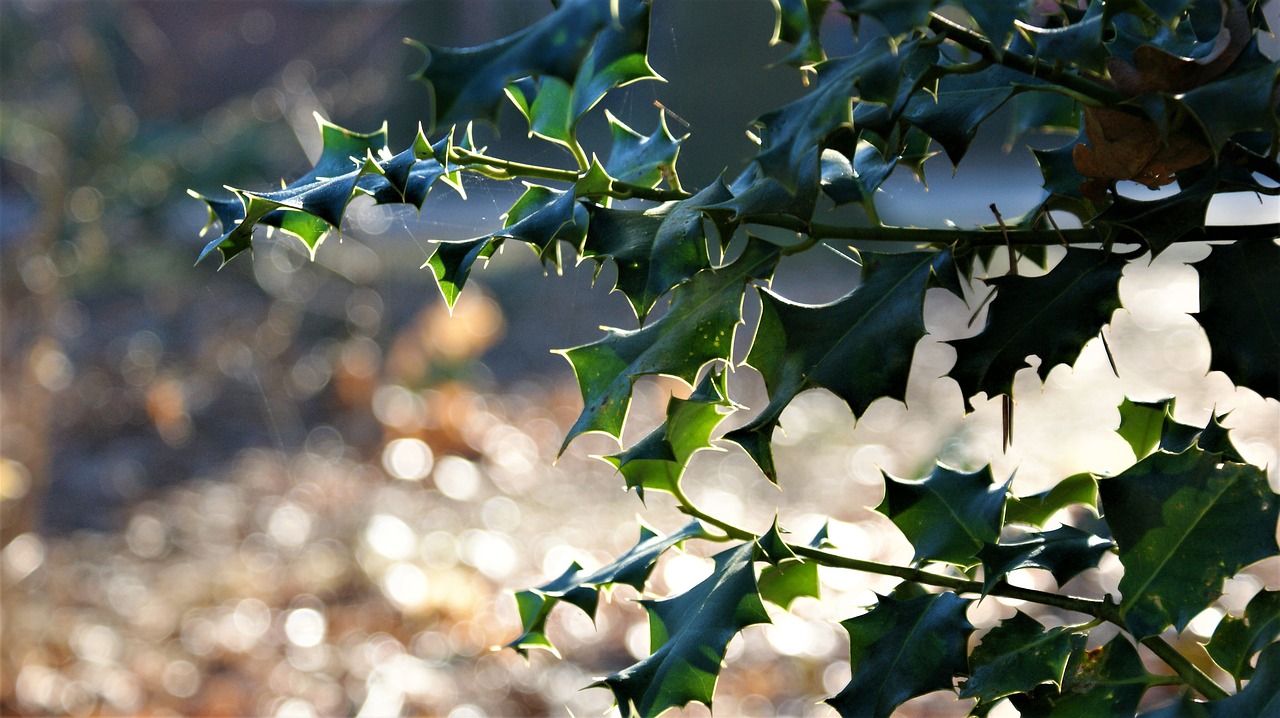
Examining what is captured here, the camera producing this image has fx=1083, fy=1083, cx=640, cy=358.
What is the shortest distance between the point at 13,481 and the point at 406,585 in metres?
0.89

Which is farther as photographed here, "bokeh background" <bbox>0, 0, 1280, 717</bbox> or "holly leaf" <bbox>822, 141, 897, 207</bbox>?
"bokeh background" <bbox>0, 0, 1280, 717</bbox>

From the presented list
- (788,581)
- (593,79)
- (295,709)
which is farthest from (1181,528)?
(295,709)

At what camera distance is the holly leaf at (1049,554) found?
0.51 metres

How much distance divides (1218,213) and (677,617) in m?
4.32

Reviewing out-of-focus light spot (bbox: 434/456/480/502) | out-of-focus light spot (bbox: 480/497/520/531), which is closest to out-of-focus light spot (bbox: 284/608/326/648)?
out-of-focus light spot (bbox: 480/497/520/531)

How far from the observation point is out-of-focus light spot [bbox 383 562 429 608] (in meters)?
2.51

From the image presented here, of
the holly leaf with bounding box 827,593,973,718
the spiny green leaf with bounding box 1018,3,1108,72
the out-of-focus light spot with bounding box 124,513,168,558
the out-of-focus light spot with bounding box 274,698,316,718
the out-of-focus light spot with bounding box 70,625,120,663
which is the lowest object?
the out-of-focus light spot with bounding box 124,513,168,558

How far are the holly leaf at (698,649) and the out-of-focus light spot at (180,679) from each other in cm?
192

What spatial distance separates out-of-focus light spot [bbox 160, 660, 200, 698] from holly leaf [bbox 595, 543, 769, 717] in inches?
75.7

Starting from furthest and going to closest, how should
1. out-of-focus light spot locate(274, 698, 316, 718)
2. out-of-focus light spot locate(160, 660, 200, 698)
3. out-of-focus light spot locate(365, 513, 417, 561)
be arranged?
out-of-focus light spot locate(365, 513, 417, 561)
out-of-focus light spot locate(160, 660, 200, 698)
out-of-focus light spot locate(274, 698, 316, 718)

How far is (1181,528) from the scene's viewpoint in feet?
1.56

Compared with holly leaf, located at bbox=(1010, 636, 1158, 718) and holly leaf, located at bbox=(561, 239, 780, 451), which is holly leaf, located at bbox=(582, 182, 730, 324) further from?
holly leaf, located at bbox=(1010, 636, 1158, 718)

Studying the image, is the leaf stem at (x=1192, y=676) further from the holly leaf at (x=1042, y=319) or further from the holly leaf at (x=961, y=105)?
the holly leaf at (x=961, y=105)

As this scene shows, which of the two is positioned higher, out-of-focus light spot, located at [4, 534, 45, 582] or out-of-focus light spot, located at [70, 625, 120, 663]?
out-of-focus light spot, located at [4, 534, 45, 582]
